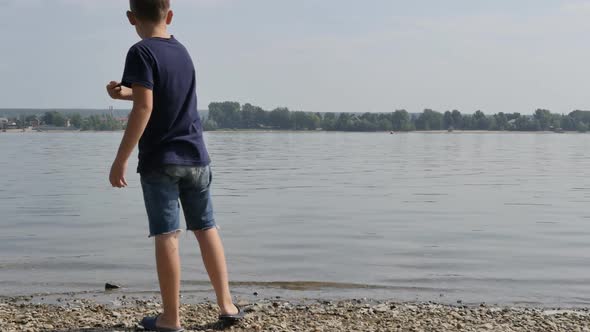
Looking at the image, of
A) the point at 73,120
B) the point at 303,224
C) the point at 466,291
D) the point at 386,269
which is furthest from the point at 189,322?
the point at 73,120

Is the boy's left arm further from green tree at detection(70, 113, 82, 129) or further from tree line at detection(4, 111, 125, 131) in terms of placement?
green tree at detection(70, 113, 82, 129)

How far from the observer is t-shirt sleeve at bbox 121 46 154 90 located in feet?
17.0

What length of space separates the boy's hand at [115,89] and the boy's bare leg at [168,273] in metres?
0.96

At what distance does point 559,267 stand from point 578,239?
11.3ft

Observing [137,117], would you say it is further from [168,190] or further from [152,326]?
[152,326]

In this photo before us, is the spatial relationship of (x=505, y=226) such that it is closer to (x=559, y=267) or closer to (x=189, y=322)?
(x=559, y=267)

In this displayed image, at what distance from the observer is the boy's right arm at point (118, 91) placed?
17.3 ft

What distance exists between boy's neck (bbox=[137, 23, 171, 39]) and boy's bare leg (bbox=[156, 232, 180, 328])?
1.31 meters

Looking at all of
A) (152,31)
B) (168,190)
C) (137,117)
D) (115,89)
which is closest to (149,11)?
(152,31)

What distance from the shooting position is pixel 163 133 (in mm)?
5379

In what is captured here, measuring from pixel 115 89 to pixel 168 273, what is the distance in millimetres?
1255

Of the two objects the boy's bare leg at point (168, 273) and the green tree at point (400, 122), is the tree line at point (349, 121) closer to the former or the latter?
the green tree at point (400, 122)

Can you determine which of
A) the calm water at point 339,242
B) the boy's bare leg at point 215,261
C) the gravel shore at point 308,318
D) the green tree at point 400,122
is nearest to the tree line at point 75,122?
the green tree at point 400,122

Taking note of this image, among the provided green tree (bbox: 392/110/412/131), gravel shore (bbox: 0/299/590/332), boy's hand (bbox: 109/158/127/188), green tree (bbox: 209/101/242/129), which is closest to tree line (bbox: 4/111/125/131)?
green tree (bbox: 209/101/242/129)
